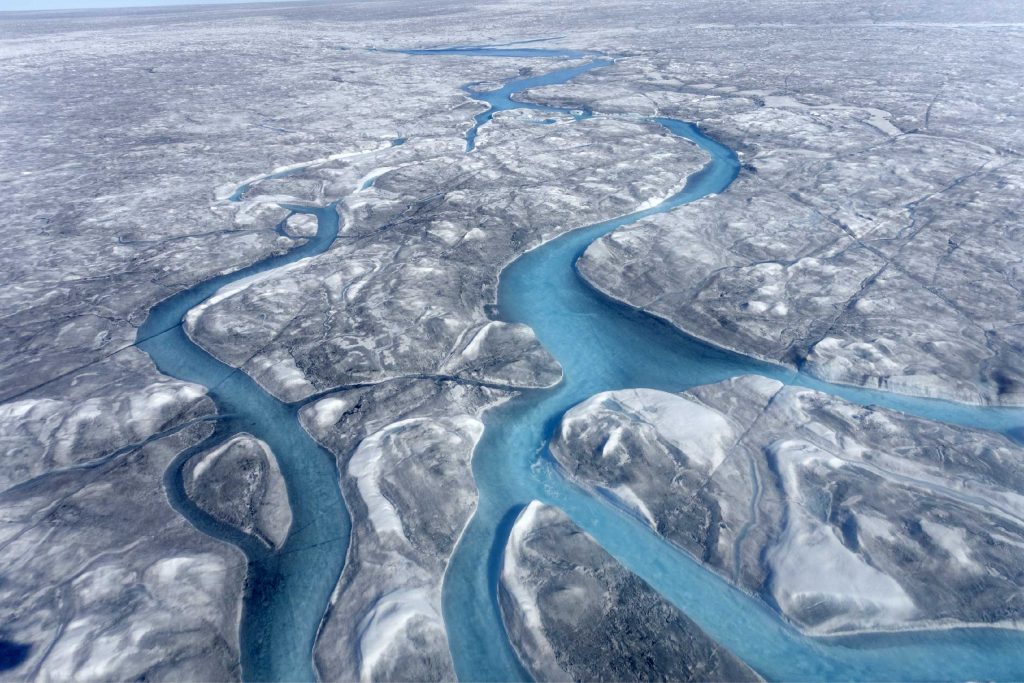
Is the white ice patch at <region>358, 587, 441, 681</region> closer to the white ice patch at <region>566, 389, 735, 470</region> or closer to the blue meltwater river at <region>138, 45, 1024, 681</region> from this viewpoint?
the blue meltwater river at <region>138, 45, 1024, 681</region>

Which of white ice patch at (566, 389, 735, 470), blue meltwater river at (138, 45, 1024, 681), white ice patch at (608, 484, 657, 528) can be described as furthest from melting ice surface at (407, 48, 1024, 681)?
white ice patch at (566, 389, 735, 470)

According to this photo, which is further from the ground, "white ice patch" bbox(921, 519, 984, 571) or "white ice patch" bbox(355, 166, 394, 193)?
"white ice patch" bbox(355, 166, 394, 193)

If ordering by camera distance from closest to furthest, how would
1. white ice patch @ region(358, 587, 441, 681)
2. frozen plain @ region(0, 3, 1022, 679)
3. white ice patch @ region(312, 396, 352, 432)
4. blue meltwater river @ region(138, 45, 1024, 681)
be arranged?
white ice patch @ region(358, 587, 441, 681)
blue meltwater river @ region(138, 45, 1024, 681)
frozen plain @ region(0, 3, 1022, 679)
white ice patch @ region(312, 396, 352, 432)

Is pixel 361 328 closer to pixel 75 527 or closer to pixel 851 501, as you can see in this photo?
→ pixel 75 527

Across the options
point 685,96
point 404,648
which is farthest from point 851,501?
point 685,96

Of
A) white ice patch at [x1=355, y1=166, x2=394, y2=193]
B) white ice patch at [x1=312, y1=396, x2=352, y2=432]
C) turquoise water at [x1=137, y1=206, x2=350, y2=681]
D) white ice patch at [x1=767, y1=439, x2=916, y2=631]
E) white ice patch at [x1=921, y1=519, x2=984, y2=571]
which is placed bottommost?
turquoise water at [x1=137, y1=206, x2=350, y2=681]

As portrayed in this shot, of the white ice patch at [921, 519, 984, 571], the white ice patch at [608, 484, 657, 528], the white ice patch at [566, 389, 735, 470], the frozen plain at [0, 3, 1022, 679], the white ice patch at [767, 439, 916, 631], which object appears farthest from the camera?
the white ice patch at [566, 389, 735, 470]

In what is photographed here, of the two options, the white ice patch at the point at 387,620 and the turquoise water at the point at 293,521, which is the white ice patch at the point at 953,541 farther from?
the turquoise water at the point at 293,521
